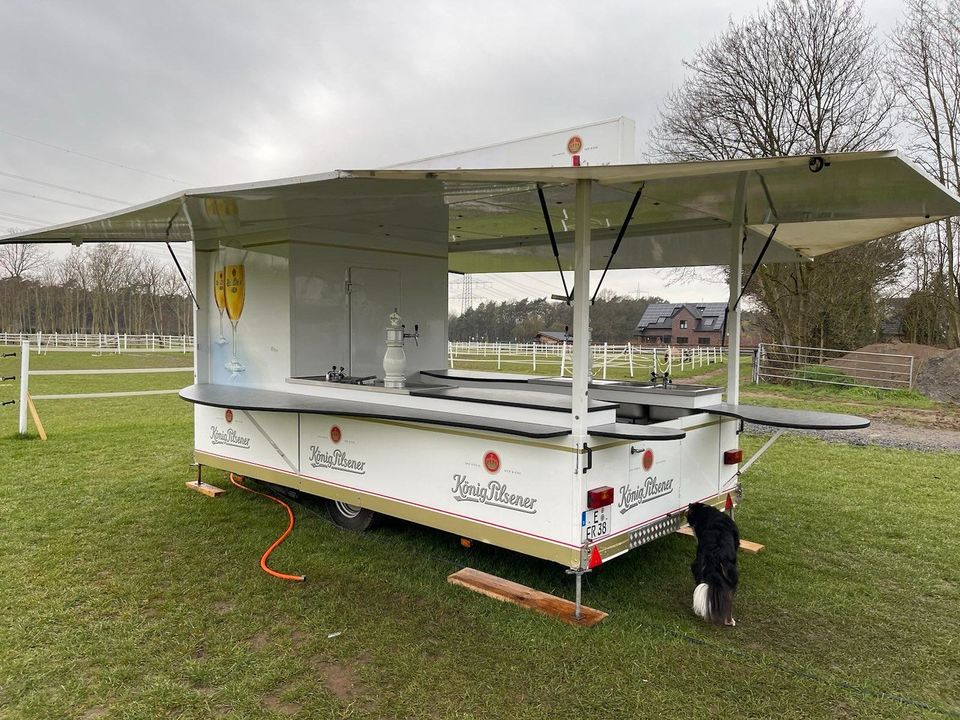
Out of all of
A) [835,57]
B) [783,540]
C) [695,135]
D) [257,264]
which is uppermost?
[835,57]

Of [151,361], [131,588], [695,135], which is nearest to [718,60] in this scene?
[695,135]

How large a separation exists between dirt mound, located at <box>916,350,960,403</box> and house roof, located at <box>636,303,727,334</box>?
25.9 ft

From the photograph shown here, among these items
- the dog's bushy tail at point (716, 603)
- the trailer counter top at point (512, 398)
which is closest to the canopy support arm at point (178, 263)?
the trailer counter top at point (512, 398)

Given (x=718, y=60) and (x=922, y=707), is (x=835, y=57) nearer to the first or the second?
(x=718, y=60)

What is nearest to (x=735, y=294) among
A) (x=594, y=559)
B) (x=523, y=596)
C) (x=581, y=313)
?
(x=581, y=313)

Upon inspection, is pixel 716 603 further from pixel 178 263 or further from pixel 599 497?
pixel 178 263

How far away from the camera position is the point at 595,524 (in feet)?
11.8

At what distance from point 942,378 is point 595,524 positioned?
13.3 m

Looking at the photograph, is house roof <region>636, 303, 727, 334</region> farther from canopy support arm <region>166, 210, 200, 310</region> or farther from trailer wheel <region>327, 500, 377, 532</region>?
canopy support arm <region>166, 210, 200, 310</region>

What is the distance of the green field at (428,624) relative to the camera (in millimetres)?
2914

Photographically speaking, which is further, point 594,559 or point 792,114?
point 792,114

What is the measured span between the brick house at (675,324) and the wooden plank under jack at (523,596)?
3.66 metres

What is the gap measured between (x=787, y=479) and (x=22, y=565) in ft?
23.4

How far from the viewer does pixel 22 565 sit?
14.6 ft
